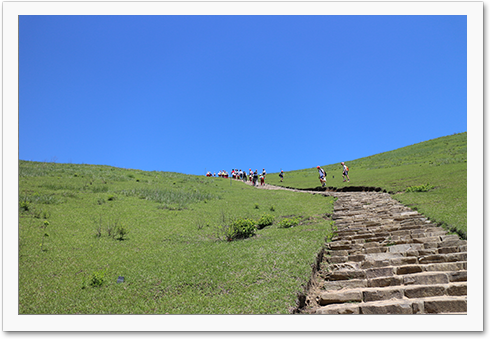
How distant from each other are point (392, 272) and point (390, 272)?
7 centimetres

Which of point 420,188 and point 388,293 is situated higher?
point 420,188

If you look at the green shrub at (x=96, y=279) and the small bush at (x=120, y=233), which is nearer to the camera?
the green shrub at (x=96, y=279)

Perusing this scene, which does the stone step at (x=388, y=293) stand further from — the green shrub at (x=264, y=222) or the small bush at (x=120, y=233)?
the small bush at (x=120, y=233)

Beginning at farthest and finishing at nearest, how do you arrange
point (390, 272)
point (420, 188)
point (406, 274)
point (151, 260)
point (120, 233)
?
point (420, 188) < point (120, 233) < point (151, 260) < point (390, 272) < point (406, 274)

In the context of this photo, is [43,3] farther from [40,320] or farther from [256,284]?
[256,284]

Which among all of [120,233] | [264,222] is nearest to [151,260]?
[120,233]

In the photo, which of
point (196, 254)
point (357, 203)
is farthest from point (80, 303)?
point (357, 203)

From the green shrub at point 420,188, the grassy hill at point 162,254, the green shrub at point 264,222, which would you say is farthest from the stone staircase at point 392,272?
the green shrub at point 420,188

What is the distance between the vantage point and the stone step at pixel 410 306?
5305 mm

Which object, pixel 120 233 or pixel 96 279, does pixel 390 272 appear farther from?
pixel 120 233

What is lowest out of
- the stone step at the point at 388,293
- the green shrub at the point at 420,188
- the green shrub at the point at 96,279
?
the green shrub at the point at 96,279

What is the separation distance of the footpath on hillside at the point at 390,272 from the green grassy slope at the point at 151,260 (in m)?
0.67

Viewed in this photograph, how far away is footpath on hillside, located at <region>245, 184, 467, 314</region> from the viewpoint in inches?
227

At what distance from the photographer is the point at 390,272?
732cm
